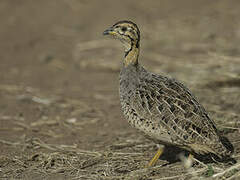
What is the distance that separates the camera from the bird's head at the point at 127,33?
6039 mm

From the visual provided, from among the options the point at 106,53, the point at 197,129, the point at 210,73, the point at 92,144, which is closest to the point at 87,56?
the point at 106,53

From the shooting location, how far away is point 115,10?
47.7ft

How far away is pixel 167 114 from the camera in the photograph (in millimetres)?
5301

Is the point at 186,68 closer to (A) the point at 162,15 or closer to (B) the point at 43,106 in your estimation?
(B) the point at 43,106

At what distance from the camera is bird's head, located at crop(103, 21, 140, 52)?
604 cm

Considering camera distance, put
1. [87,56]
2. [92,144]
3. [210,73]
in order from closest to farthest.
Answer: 1. [92,144]
2. [210,73]
3. [87,56]

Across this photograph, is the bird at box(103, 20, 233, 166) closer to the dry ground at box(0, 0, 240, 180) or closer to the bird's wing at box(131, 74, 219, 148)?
the bird's wing at box(131, 74, 219, 148)

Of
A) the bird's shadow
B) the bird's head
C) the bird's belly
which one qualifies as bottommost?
the bird's shadow

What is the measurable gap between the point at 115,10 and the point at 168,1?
7.21 ft

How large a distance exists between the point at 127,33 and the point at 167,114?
4.62ft

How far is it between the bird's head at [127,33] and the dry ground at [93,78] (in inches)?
59.9

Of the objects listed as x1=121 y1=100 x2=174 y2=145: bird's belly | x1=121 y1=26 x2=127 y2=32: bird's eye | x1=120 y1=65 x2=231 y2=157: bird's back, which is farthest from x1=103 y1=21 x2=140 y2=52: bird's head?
x1=121 y1=100 x2=174 y2=145: bird's belly

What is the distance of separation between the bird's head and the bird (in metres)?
0.01

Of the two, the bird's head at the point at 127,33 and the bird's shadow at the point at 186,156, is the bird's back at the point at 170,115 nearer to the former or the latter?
the bird's shadow at the point at 186,156
